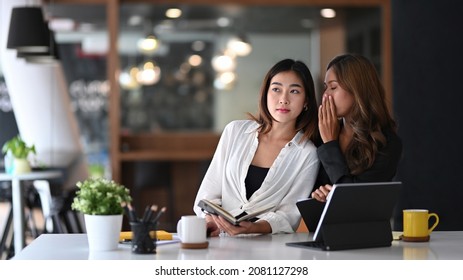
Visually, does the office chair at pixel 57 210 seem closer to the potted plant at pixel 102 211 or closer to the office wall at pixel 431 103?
the office wall at pixel 431 103

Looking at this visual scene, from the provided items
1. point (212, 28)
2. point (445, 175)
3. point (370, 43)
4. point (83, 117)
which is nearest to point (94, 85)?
point (83, 117)

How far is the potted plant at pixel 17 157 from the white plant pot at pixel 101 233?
4322 millimetres

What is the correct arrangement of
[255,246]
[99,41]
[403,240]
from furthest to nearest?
[99,41]
[403,240]
[255,246]

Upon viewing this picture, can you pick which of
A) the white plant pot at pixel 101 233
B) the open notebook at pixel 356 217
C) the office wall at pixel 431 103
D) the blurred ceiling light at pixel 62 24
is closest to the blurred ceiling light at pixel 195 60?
the blurred ceiling light at pixel 62 24

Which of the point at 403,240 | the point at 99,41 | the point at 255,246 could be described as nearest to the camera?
the point at 255,246

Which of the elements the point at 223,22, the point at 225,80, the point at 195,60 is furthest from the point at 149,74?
the point at 223,22

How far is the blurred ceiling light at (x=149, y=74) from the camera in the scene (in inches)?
493

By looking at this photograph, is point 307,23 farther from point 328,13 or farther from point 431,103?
point 431,103

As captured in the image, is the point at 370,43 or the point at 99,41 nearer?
the point at 370,43

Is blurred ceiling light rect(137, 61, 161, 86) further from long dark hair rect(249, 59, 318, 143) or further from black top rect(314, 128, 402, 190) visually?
black top rect(314, 128, 402, 190)

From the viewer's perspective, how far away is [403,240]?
3.20 meters

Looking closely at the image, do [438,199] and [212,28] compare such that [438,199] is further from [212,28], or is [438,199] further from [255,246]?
[212,28]

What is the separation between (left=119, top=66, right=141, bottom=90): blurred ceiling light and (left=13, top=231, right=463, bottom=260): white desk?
9.61 meters
